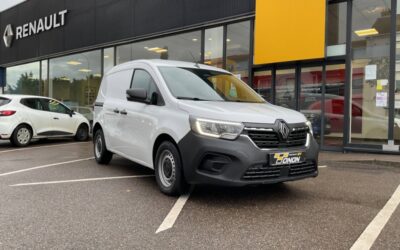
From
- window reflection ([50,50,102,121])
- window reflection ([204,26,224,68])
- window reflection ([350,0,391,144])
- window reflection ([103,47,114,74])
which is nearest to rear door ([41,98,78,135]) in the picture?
window reflection ([50,50,102,121])

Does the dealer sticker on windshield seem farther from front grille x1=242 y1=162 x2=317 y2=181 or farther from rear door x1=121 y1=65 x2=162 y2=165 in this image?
rear door x1=121 y1=65 x2=162 y2=165

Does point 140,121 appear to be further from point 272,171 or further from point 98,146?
point 98,146

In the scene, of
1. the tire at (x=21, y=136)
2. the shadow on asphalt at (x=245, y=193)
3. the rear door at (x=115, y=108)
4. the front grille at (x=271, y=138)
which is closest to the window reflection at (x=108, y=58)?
the tire at (x=21, y=136)

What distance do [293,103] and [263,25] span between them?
2410 mm

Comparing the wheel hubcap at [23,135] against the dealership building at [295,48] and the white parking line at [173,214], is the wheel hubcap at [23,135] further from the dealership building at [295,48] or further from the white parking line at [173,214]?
the white parking line at [173,214]

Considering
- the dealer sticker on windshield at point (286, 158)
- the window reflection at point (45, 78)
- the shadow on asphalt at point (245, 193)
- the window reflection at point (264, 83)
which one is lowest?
the shadow on asphalt at point (245, 193)

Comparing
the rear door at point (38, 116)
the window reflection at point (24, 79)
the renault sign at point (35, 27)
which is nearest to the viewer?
the rear door at point (38, 116)

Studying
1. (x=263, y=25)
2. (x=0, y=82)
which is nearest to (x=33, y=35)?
(x=0, y=82)

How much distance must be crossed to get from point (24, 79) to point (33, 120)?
12.7 m

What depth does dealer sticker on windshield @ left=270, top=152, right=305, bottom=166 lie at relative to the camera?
4574mm

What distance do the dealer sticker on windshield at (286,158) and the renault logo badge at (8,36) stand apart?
22.9 metres

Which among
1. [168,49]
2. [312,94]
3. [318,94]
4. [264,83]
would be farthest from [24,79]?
[318,94]

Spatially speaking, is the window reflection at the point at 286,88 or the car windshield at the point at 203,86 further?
the window reflection at the point at 286,88

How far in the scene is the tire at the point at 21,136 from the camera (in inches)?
447
